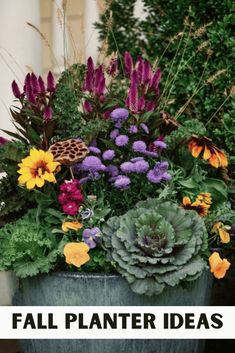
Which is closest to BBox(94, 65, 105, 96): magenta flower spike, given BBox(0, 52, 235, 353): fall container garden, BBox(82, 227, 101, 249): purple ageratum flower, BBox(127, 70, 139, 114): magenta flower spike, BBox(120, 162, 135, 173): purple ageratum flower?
BBox(0, 52, 235, 353): fall container garden

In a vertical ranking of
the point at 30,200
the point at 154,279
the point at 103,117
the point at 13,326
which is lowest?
the point at 13,326

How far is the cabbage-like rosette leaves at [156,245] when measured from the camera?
8.63ft

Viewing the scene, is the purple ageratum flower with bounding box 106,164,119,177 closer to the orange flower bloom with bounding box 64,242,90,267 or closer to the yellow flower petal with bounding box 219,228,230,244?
the orange flower bloom with bounding box 64,242,90,267

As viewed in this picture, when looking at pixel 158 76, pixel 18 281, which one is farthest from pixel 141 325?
pixel 158 76

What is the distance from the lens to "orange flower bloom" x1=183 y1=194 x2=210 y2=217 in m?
2.92

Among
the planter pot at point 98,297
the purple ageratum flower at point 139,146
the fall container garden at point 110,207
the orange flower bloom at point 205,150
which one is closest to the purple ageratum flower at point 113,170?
the fall container garden at point 110,207

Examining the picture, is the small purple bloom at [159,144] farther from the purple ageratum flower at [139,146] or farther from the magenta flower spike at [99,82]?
the magenta flower spike at [99,82]

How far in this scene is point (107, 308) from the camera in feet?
8.72

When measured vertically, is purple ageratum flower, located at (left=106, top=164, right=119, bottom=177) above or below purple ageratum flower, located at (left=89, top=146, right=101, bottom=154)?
below

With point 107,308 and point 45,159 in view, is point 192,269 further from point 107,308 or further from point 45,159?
point 45,159

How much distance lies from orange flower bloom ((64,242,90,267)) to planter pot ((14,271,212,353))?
0.15 feet

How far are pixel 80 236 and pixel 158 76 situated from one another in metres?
0.76

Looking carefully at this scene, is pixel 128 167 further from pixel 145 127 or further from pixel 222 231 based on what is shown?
pixel 222 231

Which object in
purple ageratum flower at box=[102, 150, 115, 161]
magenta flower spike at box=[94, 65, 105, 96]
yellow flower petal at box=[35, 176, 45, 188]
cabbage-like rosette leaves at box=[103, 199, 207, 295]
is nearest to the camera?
cabbage-like rosette leaves at box=[103, 199, 207, 295]
